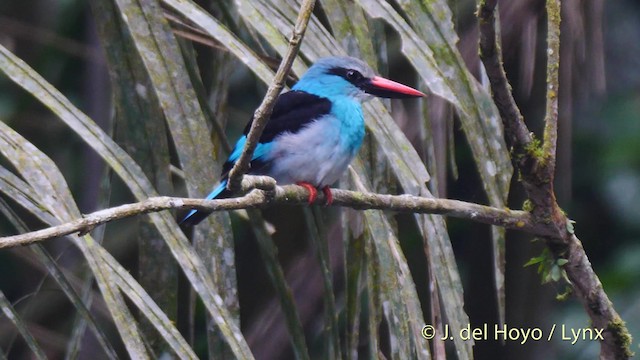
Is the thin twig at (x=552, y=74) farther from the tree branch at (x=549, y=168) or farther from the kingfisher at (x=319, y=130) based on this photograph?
the kingfisher at (x=319, y=130)

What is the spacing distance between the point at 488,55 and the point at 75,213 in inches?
35.7

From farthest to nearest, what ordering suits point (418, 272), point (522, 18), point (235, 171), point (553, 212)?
point (418, 272)
point (522, 18)
point (553, 212)
point (235, 171)

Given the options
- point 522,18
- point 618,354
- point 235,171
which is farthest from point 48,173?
point 522,18

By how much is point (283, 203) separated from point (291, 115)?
109 centimetres

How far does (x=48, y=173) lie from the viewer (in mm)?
1985

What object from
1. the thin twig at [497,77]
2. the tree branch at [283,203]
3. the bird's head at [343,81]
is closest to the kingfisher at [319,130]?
the bird's head at [343,81]

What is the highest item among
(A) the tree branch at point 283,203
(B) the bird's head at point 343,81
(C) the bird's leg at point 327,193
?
(B) the bird's head at point 343,81

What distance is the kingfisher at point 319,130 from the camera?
118 inches

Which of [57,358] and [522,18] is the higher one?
[522,18]

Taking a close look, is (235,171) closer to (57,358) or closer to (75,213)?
(75,213)

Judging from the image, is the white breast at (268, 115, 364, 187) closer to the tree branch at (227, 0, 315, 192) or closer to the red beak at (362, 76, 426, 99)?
the red beak at (362, 76, 426, 99)

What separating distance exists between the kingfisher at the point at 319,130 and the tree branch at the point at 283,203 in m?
0.55

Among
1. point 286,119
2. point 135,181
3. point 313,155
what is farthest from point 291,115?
point 135,181

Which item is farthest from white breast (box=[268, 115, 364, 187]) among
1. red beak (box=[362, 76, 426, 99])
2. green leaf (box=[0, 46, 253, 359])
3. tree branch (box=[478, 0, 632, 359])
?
green leaf (box=[0, 46, 253, 359])
